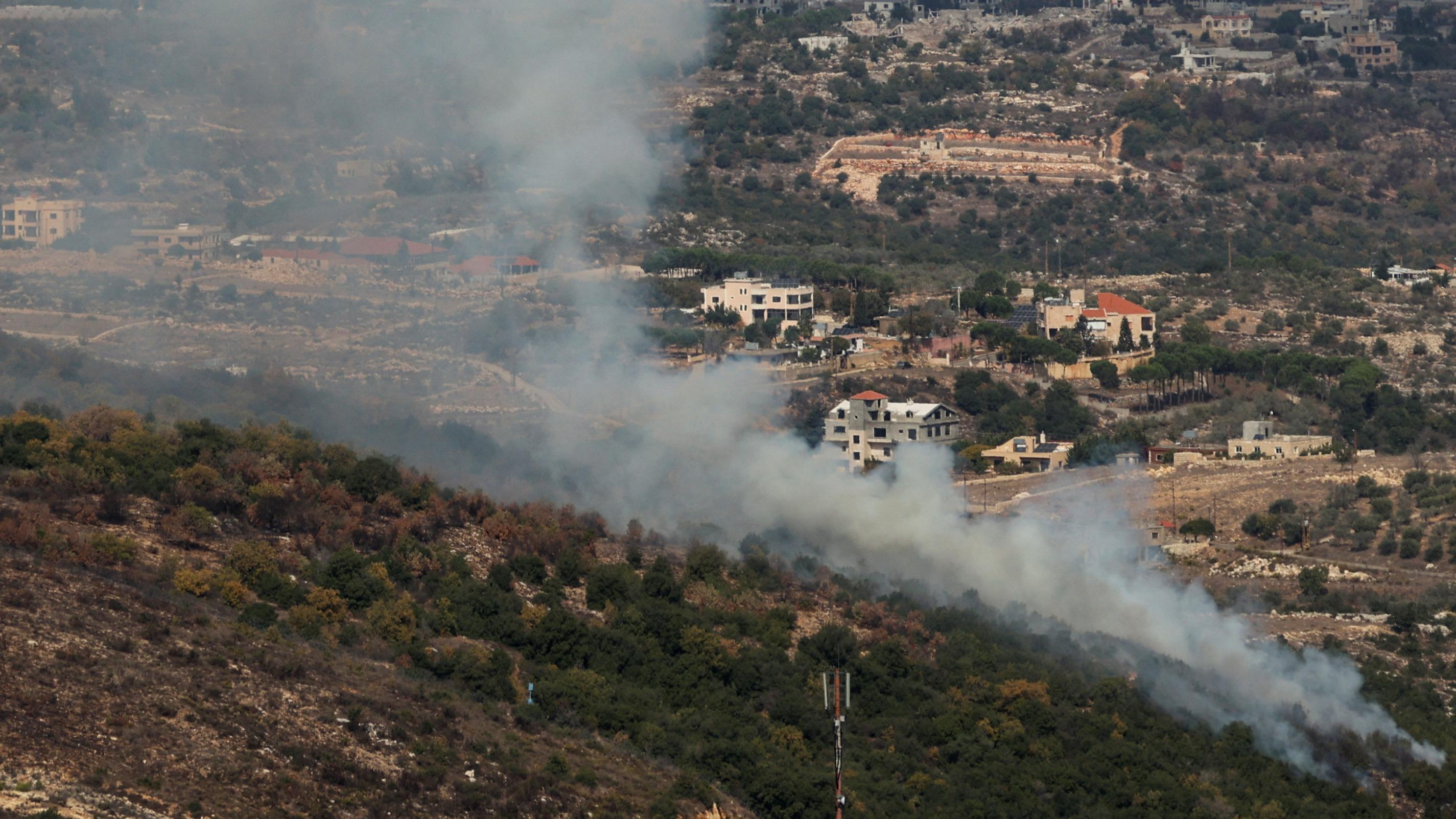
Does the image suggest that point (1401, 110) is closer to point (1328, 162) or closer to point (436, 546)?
point (1328, 162)

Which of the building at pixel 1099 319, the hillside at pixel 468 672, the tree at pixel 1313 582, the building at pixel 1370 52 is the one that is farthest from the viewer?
the building at pixel 1370 52

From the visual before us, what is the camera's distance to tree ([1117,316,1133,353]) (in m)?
84.1

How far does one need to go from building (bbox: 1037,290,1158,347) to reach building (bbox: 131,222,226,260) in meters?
29.2

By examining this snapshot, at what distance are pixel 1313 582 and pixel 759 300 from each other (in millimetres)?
31245

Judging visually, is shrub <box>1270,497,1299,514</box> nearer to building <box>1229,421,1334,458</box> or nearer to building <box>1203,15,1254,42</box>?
building <box>1229,421,1334,458</box>

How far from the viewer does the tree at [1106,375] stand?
265ft

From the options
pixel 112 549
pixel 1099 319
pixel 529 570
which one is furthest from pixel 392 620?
pixel 1099 319

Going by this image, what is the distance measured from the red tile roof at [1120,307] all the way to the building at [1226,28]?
6742 cm

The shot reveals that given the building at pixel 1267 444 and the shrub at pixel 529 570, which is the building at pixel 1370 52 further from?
the shrub at pixel 529 570

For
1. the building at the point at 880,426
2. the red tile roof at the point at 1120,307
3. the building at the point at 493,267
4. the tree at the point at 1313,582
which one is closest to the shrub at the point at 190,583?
the tree at the point at 1313,582

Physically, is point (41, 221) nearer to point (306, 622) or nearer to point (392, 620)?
point (392, 620)

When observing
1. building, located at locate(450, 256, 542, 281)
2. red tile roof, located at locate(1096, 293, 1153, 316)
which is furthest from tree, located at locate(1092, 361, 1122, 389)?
building, located at locate(450, 256, 542, 281)

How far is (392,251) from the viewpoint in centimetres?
8362

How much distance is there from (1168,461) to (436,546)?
95.3 ft
